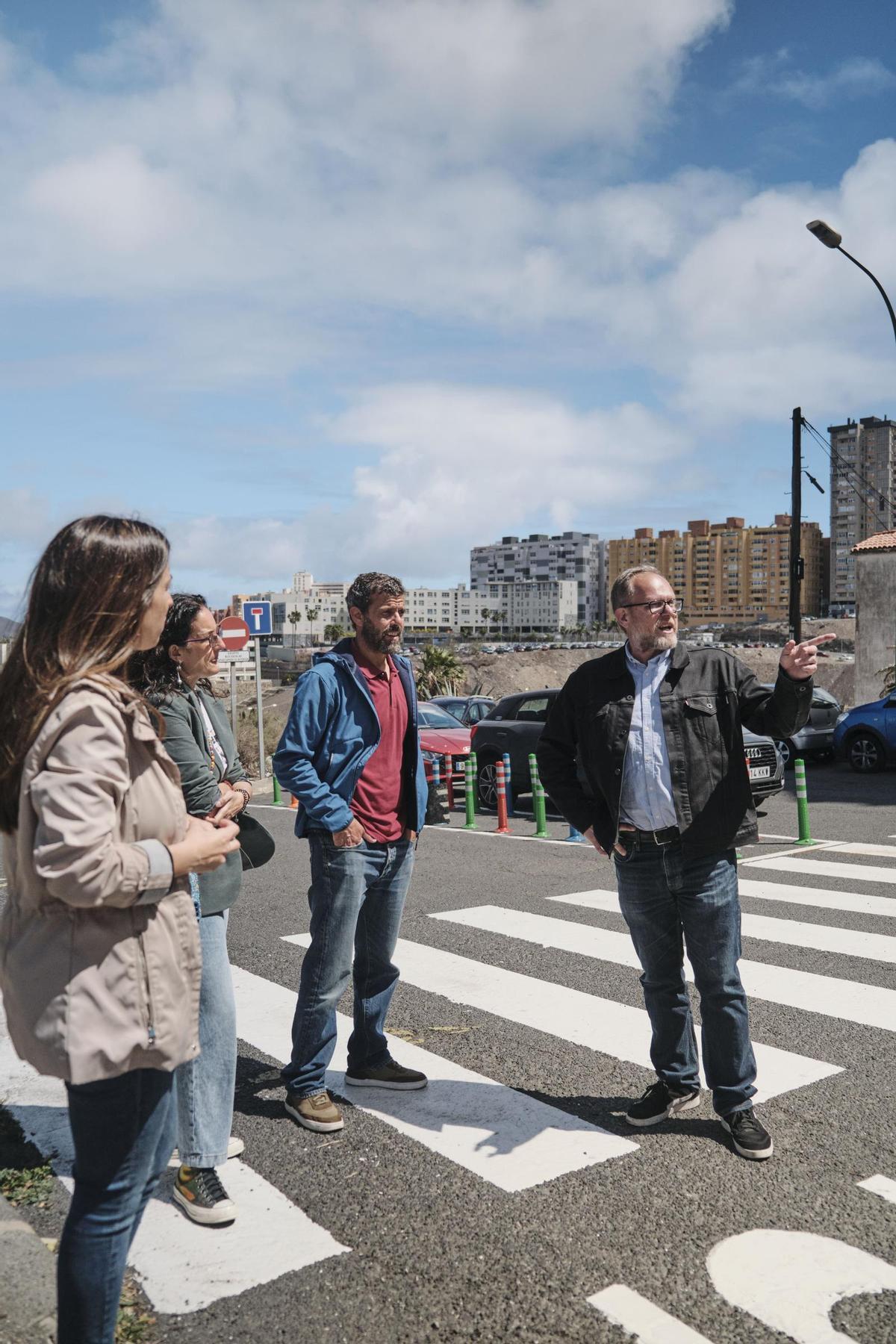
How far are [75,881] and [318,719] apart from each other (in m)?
2.13

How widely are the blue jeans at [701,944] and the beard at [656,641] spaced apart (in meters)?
0.74

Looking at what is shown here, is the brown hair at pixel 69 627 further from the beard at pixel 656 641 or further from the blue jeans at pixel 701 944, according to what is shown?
the blue jeans at pixel 701 944

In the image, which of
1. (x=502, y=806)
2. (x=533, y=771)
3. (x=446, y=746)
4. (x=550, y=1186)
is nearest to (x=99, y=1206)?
(x=550, y=1186)

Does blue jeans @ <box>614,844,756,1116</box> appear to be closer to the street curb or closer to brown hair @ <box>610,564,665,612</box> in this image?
brown hair @ <box>610,564,665,612</box>

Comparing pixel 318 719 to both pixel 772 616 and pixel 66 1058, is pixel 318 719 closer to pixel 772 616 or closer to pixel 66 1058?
→ pixel 66 1058

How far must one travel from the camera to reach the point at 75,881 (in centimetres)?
214

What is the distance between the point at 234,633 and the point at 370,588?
14.0m

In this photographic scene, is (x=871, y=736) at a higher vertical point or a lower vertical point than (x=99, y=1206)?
lower

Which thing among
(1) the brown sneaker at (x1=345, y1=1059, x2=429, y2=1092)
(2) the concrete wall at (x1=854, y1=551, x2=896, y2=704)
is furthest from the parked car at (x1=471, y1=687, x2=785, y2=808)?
(2) the concrete wall at (x1=854, y1=551, x2=896, y2=704)

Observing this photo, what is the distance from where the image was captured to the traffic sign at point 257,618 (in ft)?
62.7

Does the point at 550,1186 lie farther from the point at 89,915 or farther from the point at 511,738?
the point at 511,738

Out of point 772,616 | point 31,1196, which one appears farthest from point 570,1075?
point 772,616

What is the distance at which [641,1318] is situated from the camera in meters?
2.85

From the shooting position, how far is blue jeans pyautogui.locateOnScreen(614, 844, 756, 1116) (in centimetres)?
392
